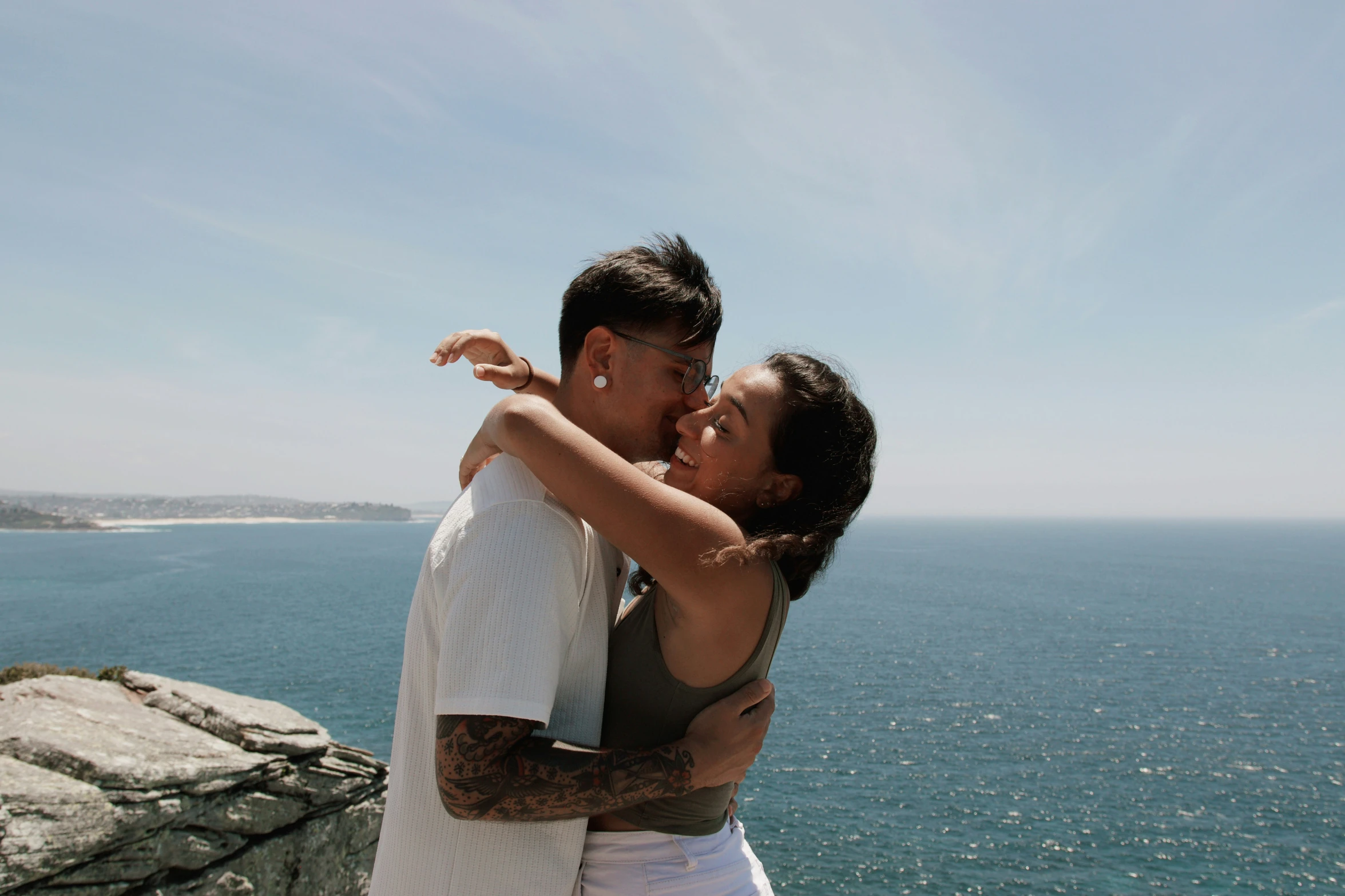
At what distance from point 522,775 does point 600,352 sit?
1.58 metres

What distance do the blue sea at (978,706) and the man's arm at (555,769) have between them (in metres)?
23.1

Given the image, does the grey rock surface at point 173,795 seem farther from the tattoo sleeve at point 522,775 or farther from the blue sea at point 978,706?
the blue sea at point 978,706

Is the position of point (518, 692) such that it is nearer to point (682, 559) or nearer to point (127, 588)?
point (682, 559)

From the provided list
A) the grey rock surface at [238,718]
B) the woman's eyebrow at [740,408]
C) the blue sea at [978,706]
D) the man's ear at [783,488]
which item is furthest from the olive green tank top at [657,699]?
the blue sea at [978,706]

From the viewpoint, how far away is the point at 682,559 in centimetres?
229

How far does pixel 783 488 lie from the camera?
321 centimetres

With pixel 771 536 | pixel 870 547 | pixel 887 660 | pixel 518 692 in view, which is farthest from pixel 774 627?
pixel 870 547

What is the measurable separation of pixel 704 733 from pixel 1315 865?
33527 millimetres

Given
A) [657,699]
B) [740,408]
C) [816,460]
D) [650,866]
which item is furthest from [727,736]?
[740,408]

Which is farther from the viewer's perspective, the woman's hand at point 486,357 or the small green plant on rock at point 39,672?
the small green plant on rock at point 39,672

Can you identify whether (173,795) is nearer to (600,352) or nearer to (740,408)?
(600,352)

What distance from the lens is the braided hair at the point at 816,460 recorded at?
3133 millimetres

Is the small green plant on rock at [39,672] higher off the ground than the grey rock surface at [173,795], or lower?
lower

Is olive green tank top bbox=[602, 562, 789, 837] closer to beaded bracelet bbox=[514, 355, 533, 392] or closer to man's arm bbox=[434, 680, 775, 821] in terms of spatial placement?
man's arm bbox=[434, 680, 775, 821]
